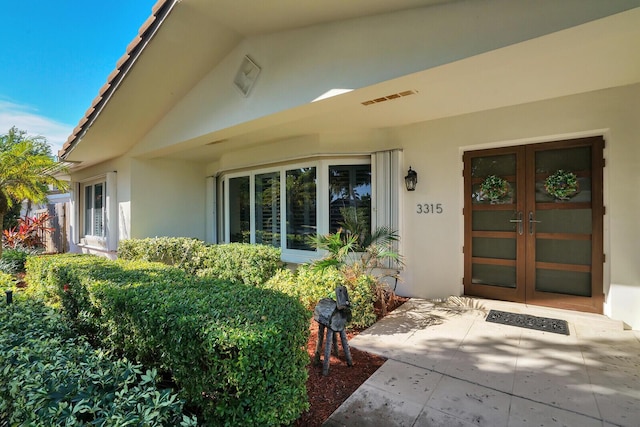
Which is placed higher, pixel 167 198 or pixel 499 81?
pixel 499 81

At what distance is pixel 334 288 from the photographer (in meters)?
4.29

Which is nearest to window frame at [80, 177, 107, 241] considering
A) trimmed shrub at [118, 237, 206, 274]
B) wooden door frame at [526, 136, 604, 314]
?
trimmed shrub at [118, 237, 206, 274]

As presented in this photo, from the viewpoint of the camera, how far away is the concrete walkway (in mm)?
2373

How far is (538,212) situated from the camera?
15.6 ft

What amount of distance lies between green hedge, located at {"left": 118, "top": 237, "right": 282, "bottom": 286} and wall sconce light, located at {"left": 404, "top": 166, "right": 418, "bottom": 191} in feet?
9.26

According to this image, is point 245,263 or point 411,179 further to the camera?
point 245,263

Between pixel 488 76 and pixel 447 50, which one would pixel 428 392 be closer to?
pixel 447 50

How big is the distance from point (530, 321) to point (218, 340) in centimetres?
442

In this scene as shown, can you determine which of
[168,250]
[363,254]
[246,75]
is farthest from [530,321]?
[168,250]

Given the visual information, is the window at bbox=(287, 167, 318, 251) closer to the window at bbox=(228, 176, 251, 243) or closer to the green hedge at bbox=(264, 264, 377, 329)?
the window at bbox=(228, 176, 251, 243)

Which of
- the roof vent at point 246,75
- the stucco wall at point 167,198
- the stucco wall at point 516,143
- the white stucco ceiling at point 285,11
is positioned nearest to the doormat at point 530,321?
the stucco wall at point 516,143

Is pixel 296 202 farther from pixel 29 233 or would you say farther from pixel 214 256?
pixel 29 233

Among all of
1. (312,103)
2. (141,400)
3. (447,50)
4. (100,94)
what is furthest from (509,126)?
(100,94)

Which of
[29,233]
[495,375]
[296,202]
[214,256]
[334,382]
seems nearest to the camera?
[334,382]
